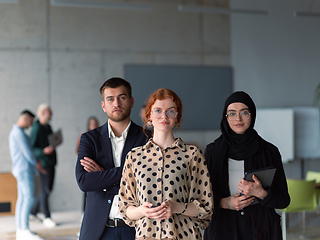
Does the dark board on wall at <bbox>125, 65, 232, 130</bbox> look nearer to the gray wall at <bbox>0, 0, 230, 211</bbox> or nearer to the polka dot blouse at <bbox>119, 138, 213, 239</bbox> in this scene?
the gray wall at <bbox>0, 0, 230, 211</bbox>

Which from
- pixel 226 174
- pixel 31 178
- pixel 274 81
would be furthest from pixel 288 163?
pixel 226 174

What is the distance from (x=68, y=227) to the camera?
24.0 feet

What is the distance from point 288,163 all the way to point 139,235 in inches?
338

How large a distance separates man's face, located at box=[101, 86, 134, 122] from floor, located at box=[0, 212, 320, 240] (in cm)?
417

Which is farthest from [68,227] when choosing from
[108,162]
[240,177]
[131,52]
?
[240,177]

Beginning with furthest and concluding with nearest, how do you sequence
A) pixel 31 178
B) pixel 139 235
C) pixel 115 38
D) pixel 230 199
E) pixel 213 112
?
pixel 213 112 < pixel 115 38 < pixel 31 178 < pixel 230 199 < pixel 139 235

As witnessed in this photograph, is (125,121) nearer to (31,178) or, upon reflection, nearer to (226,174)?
(226,174)

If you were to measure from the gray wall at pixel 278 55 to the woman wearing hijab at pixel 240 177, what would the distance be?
7406 mm

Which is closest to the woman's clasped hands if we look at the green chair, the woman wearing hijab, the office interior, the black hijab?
the woman wearing hijab

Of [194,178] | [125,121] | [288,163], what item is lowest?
[288,163]

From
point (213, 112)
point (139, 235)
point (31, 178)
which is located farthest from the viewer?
point (213, 112)

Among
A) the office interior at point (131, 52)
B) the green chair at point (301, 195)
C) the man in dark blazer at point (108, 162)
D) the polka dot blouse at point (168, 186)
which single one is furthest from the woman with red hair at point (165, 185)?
the office interior at point (131, 52)

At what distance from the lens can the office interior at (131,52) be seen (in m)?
8.73

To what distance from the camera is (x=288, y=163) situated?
10.4 metres
